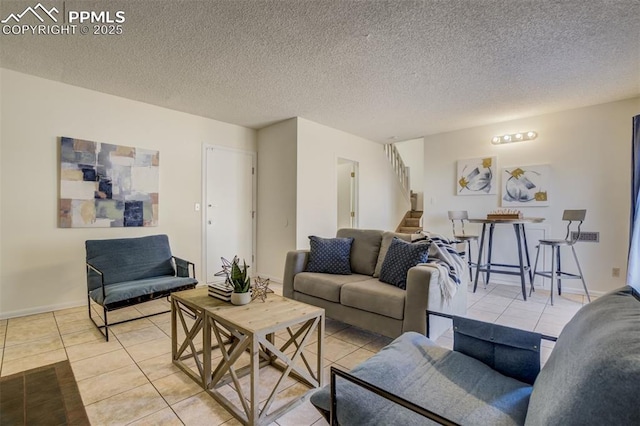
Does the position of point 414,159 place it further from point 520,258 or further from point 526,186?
point 520,258

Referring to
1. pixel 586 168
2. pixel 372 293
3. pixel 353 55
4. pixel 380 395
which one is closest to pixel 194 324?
pixel 372 293

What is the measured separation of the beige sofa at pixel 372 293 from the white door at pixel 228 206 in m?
1.85

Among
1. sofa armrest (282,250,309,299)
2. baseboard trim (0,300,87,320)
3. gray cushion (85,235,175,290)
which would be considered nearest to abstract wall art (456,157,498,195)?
sofa armrest (282,250,309,299)

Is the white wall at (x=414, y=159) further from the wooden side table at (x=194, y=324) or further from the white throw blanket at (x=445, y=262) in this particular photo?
the wooden side table at (x=194, y=324)

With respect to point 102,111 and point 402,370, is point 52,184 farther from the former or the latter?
point 402,370

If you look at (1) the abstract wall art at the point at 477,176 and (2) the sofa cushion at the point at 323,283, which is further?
(1) the abstract wall art at the point at 477,176

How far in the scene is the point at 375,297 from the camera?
95.3 inches

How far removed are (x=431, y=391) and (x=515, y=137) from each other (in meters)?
4.53

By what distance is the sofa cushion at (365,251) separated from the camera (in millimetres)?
3072

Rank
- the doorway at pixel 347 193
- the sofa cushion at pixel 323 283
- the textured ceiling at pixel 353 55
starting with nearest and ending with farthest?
1. the textured ceiling at pixel 353 55
2. the sofa cushion at pixel 323 283
3. the doorway at pixel 347 193

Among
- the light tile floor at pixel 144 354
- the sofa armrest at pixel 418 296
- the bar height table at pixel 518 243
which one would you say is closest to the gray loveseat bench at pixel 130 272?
the light tile floor at pixel 144 354

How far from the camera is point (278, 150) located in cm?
470

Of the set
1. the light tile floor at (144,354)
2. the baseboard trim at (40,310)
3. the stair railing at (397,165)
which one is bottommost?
the light tile floor at (144,354)

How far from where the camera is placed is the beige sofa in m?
2.21
